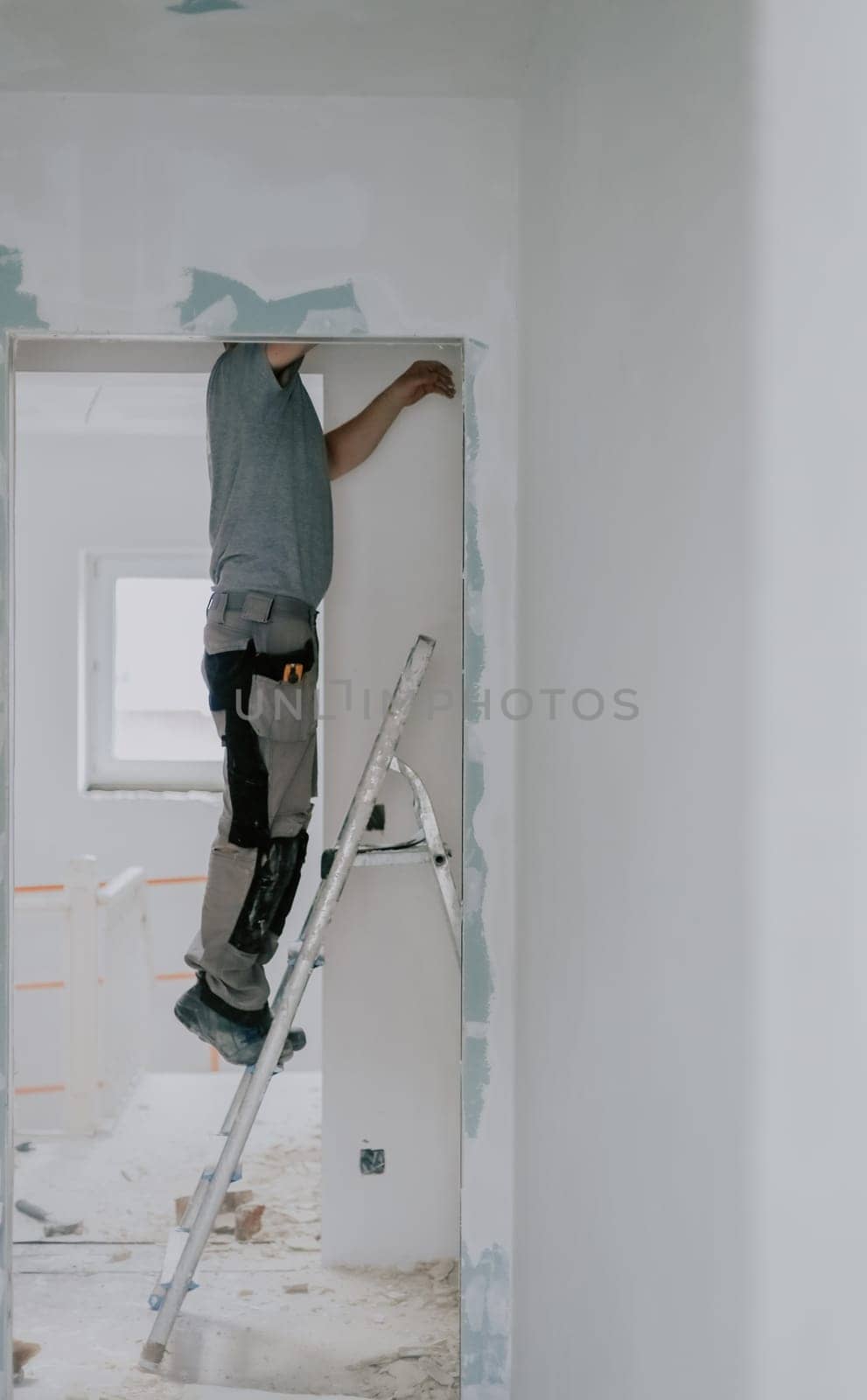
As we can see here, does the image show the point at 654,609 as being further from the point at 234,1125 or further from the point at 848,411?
the point at 234,1125

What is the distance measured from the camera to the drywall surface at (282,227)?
74.9 inches

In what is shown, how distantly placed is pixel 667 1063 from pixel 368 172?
1.57 meters

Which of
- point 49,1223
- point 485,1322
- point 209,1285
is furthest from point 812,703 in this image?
point 49,1223

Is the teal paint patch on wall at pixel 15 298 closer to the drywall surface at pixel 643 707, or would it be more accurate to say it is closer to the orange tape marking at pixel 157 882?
the drywall surface at pixel 643 707

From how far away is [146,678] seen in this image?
1.95m

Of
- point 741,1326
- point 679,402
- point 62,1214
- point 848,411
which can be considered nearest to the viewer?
point 848,411

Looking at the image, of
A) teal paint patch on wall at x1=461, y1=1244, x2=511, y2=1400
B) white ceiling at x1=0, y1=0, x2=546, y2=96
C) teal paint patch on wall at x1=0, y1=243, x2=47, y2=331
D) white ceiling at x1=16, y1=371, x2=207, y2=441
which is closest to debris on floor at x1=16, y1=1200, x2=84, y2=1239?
teal paint patch on wall at x1=461, y1=1244, x2=511, y2=1400

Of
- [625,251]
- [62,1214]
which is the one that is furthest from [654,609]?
[62,1214]

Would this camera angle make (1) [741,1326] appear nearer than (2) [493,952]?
Yes

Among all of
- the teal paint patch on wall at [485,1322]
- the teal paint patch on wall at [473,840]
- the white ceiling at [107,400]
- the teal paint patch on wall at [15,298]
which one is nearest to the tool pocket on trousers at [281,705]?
the teal paint patch on wall at [473,840]

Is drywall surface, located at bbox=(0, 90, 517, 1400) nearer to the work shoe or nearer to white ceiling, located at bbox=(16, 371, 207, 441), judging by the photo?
white ceiling, located at bbox=(16, 371, 207, 441)

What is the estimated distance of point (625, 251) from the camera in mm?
1175

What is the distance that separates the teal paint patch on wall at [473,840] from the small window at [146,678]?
451 mm

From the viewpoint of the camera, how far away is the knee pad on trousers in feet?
6.52
